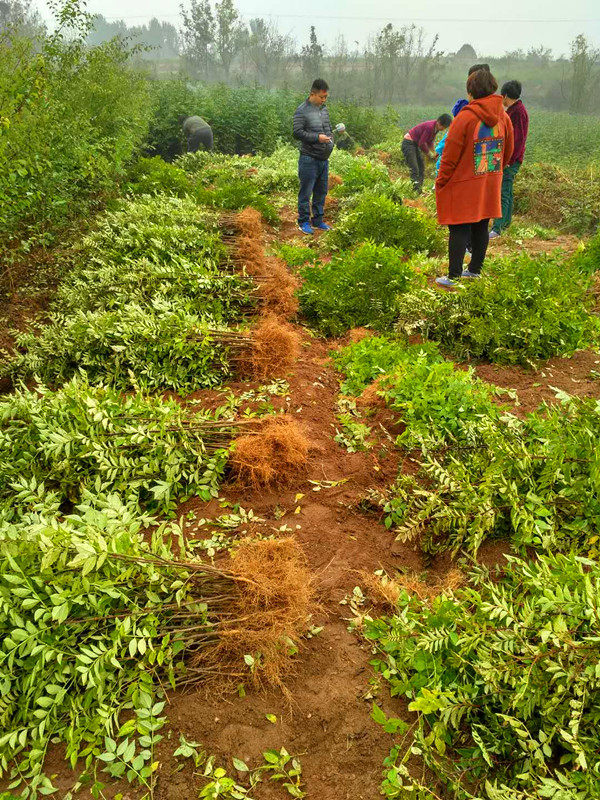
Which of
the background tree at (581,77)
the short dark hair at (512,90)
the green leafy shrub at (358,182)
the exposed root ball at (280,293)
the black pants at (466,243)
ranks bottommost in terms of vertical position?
the exposed root ball at (280,293)

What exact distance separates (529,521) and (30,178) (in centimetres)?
584

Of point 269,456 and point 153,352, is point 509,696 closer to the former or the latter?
point 269,456

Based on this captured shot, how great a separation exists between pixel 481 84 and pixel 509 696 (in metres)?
5.17

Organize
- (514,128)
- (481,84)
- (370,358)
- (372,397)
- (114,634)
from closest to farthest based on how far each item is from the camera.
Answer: (114,634) < (372,397) < (370,358) < (481,84) < (514,128)

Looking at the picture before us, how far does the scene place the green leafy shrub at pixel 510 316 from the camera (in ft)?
14.3

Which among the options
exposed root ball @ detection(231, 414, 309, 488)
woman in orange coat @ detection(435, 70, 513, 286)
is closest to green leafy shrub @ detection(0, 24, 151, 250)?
exposed root ball @ detection(231, 414, 309, 488)

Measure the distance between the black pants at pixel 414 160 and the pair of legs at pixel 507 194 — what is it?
10.7 ft

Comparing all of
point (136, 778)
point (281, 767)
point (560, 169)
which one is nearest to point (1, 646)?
point (136, 778)

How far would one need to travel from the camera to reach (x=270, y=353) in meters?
4.35

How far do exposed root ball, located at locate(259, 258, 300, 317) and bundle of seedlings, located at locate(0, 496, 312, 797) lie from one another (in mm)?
3276

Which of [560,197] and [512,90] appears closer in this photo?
[512,90]

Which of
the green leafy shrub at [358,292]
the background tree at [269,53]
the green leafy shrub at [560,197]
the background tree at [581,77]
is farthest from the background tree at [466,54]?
the green leafy shrub at [358,292]

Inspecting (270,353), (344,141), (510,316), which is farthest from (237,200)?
(344,141)

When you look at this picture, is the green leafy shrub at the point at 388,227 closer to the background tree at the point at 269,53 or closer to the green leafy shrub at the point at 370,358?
the green leafy shrub at the point at 370,358
